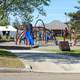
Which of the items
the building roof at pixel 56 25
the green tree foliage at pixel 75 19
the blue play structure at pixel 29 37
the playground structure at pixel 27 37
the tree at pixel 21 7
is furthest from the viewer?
the building roof at pixel 56 25

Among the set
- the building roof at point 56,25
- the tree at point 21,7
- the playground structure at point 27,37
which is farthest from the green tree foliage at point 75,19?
the building roof at point 56,25

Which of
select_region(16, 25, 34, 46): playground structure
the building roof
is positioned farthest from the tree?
the building roof

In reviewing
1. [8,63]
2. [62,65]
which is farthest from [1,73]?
[62,65]

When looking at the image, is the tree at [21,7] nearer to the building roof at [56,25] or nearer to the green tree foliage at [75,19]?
the green tree foliage at [75,19]

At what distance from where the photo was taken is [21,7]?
25.2 meters

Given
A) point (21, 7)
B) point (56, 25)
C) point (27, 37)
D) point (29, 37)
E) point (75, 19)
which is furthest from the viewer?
point (56, 25)

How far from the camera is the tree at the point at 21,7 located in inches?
976

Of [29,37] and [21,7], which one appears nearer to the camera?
[21,7]

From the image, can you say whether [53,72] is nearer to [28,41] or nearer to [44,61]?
[44,61]

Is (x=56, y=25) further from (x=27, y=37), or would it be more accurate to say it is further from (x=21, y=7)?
Result: (x=21, y=7)

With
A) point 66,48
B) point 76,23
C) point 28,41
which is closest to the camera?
point 66,48

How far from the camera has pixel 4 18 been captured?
86.5ft

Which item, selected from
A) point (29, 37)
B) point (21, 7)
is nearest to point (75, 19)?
point (29, 37)

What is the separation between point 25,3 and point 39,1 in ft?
3.07
